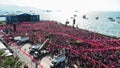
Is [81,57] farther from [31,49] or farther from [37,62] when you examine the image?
[31,49]

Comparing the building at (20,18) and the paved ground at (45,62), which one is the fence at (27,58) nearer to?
the paved ground at (45,62)

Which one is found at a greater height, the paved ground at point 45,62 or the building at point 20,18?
the building at point 20,18

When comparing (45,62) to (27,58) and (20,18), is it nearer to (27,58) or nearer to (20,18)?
(27,58)

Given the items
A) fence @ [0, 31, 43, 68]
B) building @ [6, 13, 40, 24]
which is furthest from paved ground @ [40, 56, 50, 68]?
building @ [6, 13, 40, 24]

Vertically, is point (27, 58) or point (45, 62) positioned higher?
point (27, 58)

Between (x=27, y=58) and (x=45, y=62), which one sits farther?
(x=27, y=58)

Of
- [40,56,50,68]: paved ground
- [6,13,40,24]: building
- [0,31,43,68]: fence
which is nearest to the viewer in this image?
[0,31,43,68]: fence

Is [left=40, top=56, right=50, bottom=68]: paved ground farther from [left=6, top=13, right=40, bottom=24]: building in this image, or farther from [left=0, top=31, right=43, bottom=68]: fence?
[left=6, top=13, right=40, bottom=24]: building

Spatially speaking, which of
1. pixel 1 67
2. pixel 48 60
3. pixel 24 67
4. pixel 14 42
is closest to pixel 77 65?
pixel 48 60

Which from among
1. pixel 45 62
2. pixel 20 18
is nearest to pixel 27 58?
pixel 45 62

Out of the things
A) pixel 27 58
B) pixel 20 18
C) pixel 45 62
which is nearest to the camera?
pixel 45 62

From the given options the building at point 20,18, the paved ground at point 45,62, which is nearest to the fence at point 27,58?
the paved ground at point 45,62

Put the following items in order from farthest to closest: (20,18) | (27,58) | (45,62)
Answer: (20,18) < (27,58) < (45,62)
